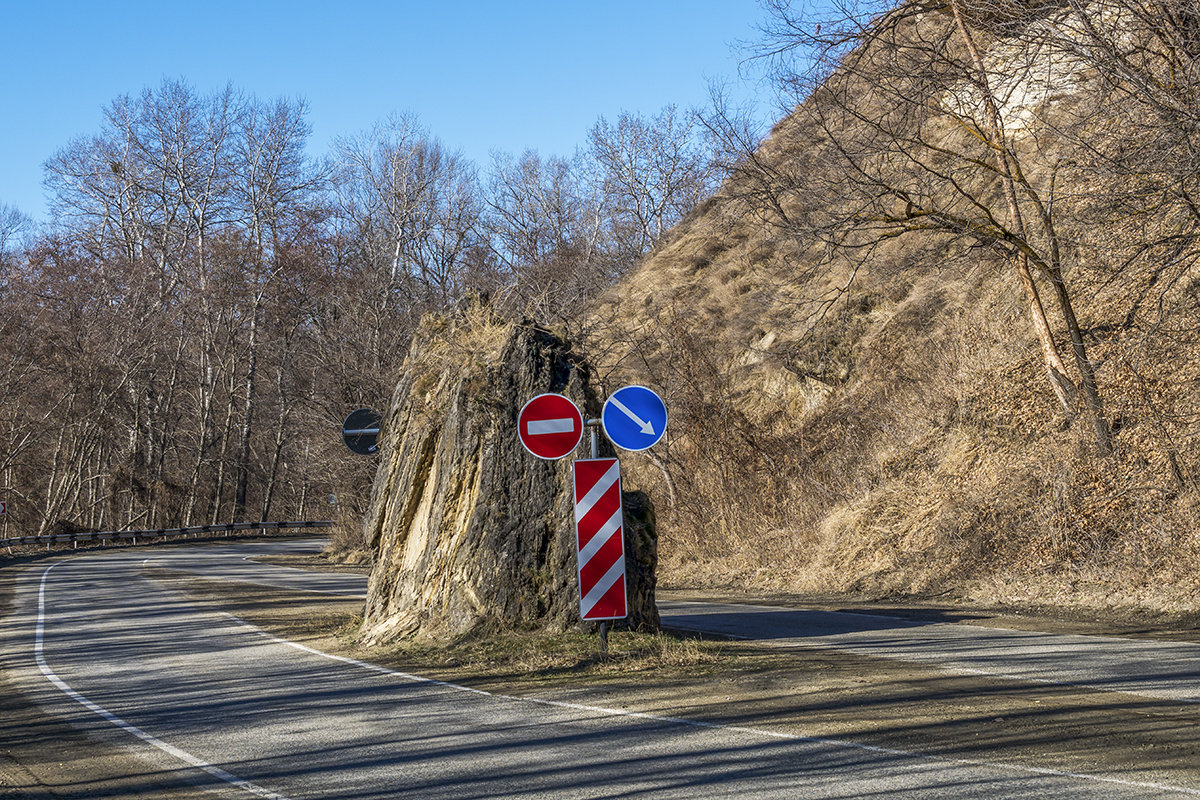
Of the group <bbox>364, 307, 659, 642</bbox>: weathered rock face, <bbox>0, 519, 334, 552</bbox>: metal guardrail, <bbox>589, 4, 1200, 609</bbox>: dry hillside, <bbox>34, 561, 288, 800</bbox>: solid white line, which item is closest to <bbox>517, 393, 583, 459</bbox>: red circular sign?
<bbox>364, 307, 659, 642</bbox>: weathered rock face

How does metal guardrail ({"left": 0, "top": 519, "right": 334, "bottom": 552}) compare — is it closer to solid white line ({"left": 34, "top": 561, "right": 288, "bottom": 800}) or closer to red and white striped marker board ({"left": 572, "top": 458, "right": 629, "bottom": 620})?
solid white line ({"left": 34, "top": 561, "right": 288, "bottom": 800})

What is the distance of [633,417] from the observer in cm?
1034

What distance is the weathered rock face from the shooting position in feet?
39.2

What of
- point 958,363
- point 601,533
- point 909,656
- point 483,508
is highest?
point 958,363

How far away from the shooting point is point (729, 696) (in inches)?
348

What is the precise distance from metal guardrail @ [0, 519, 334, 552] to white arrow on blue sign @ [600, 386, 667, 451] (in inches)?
1554

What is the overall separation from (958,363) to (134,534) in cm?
4001

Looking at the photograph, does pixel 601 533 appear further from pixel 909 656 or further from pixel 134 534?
pixel 134 534

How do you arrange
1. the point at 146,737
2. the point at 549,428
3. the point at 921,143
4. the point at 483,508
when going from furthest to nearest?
the point at 921,143 < the point at 483,508 < the point at 549,428 < the point at 146,737

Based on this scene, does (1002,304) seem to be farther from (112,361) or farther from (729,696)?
(112,361)

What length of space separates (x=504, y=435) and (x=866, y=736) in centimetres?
654

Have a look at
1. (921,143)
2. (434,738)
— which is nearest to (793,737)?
(434,738)

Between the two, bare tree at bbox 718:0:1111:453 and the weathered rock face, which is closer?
the weathered rock face

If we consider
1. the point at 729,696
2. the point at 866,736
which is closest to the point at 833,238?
the point at 729,696
